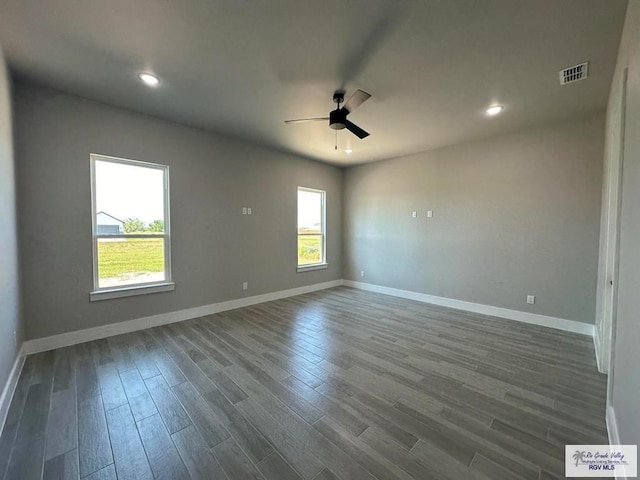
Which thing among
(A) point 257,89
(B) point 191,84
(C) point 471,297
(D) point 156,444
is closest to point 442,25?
(A) point 257,89

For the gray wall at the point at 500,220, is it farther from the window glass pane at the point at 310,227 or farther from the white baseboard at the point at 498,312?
the window glass pane at the point at 310,227

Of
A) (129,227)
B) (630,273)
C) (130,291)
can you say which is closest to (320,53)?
(630,273)

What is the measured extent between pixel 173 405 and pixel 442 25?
347 cm

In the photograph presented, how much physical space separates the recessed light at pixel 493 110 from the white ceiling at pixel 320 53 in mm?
70

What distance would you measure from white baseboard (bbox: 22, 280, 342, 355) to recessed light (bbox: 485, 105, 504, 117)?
14.2 feet

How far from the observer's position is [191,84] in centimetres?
279

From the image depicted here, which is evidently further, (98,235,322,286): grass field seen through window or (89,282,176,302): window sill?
(98,235,322,286): grass field seen through window

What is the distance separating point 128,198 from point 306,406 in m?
3.40

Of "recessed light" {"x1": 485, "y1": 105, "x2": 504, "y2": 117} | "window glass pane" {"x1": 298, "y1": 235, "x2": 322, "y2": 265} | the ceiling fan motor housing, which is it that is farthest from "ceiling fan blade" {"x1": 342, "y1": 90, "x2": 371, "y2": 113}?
"window glass pane" {"x1": 298, "y1": 235, "x2": 322, "y2": 265}

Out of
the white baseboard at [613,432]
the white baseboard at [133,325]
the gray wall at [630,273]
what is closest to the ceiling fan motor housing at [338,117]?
the gray wall at [630,273]

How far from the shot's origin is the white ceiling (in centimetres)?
184

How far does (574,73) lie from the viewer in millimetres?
2459

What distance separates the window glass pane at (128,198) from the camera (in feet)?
10.9

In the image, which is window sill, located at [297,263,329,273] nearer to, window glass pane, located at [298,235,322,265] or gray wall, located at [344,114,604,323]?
window glass pane, located at [298,235,322,265]
